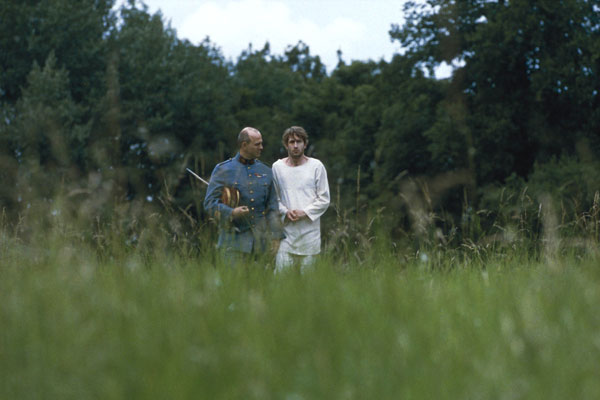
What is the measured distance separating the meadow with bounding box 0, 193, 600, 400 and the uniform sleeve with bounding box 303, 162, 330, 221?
7.73 feet

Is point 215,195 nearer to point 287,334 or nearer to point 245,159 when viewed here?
point 245,159

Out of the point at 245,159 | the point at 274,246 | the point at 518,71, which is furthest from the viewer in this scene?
the point at 518,71

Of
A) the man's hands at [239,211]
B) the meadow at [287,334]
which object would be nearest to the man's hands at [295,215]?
the man's hands at [239,211]

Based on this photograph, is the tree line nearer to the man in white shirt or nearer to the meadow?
the man in white shirt

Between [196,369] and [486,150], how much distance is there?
85.8ft

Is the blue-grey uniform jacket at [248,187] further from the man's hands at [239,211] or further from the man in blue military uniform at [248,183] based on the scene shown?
the man's hands at [239,211]

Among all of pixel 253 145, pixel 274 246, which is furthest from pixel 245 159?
pixel 274 246

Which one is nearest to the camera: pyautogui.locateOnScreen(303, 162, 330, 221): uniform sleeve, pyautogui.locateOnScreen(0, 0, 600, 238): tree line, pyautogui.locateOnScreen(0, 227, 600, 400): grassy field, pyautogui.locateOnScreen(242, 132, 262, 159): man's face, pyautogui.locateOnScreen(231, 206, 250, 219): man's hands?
pyautogui.locateOnScreen(0, 227, 600, 400): grassy field

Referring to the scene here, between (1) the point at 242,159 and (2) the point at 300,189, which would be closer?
(1) the point at 242,159

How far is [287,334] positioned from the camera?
104 inches

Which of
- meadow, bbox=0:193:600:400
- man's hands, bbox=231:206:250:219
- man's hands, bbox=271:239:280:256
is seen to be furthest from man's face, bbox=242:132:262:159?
meadow, bbox=0:193:600:400

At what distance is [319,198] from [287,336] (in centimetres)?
371

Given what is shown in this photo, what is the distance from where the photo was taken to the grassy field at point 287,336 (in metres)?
2.27

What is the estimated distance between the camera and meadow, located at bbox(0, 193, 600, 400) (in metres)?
2.27
